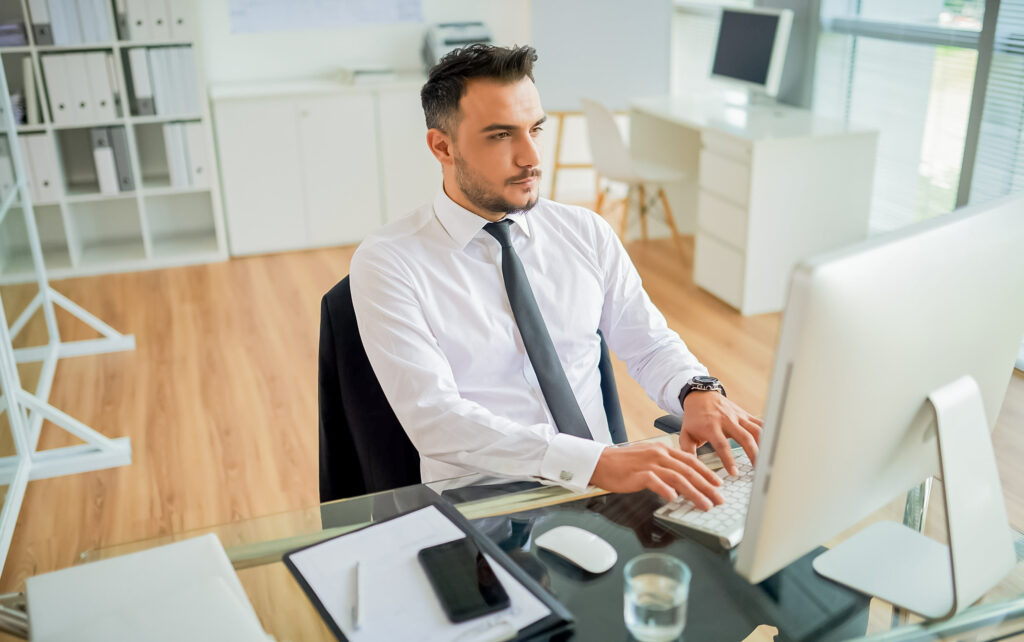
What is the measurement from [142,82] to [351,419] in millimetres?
3528

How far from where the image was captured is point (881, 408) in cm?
90

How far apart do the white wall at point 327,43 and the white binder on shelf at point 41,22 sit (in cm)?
87

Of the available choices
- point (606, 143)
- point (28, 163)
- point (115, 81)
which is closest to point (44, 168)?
point (28, 163)

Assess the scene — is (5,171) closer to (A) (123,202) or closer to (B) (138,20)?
(B) (138,20)

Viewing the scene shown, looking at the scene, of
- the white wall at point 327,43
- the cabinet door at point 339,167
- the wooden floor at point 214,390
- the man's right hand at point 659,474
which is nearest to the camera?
the man's right hand at point 659,474

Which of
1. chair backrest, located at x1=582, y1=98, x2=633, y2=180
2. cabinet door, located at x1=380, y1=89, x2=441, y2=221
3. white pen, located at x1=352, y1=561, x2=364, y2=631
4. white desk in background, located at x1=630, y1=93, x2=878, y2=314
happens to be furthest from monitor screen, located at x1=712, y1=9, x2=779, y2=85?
white pen, located at x1=352, y1=561, x2=364, y2=631

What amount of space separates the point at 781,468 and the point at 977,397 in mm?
305

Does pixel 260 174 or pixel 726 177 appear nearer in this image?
pixel 726 177

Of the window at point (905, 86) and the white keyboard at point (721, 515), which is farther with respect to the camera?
the window at point (905, 86)

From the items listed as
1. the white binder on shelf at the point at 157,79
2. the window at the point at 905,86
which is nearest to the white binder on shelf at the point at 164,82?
the white binder on shelf at the point at 157,79

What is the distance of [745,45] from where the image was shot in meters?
4.22

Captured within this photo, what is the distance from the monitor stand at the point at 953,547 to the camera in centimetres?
97

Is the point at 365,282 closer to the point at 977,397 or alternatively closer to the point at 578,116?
the point at 977,397

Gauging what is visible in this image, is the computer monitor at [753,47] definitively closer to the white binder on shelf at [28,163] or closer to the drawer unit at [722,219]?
the drawer unit at [722,219]
